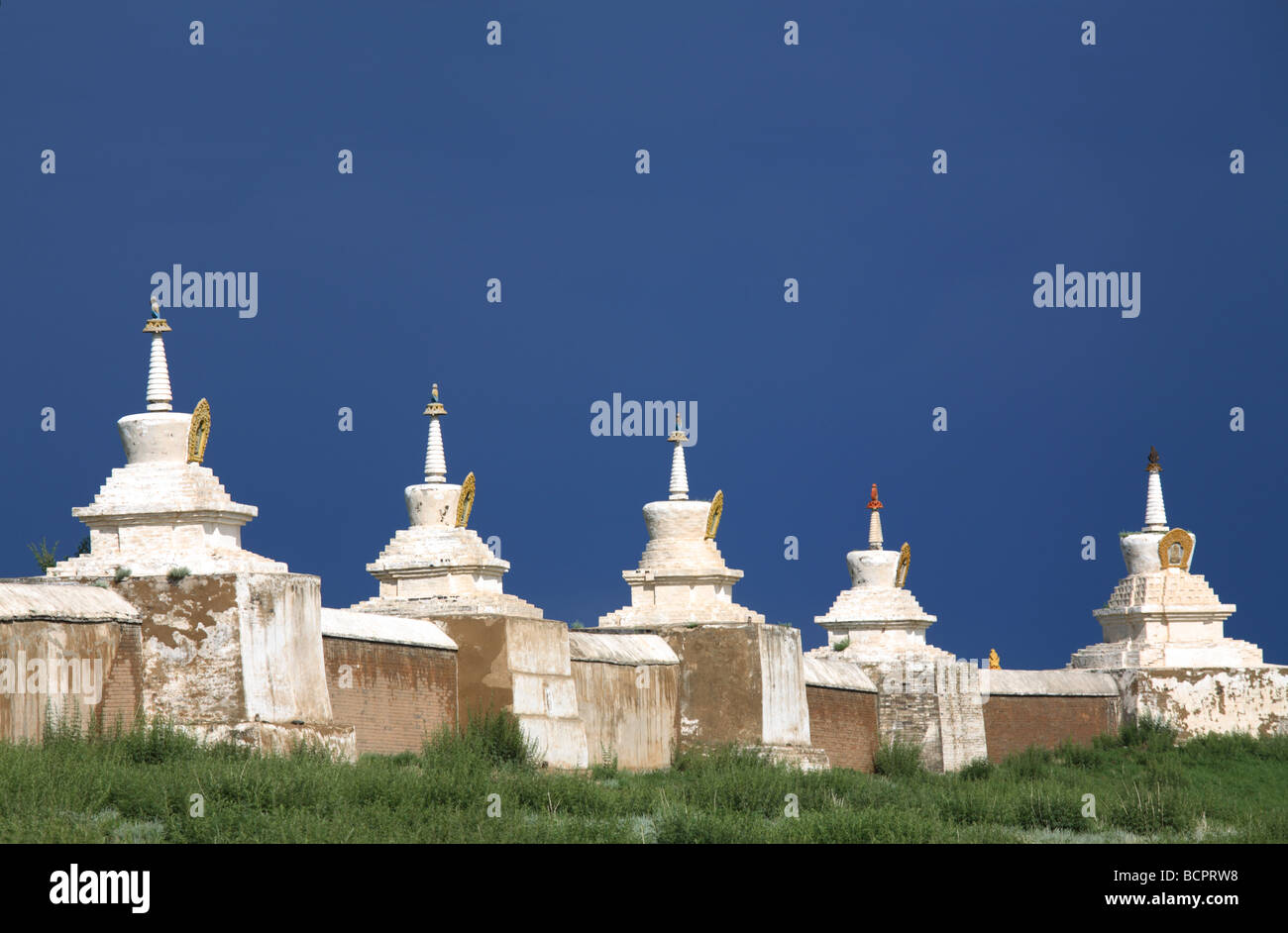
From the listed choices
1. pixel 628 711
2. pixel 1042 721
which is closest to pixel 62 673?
pixel 628 711

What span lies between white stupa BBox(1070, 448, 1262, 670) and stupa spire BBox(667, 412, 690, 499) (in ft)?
49.5

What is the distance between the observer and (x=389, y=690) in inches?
1064

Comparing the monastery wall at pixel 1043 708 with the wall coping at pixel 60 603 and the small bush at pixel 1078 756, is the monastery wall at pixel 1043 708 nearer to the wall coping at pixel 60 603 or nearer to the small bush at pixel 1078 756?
the small bush at pixel 1078 756

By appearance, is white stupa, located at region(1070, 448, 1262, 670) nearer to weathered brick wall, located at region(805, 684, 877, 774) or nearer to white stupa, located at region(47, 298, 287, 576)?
weathered brick wall, located at region(805, 684, 877, 774)

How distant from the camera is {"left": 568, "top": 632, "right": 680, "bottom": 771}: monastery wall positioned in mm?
31078

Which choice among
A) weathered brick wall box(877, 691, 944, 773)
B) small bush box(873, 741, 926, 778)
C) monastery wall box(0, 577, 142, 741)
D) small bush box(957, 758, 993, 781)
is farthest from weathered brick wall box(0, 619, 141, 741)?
weathered brick wall box(877, 691, 944, 773)

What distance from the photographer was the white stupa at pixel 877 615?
44075 millimetres

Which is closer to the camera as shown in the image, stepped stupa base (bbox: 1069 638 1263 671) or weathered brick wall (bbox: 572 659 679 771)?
weathered brick wall (bbox: 572 659 679 771)
